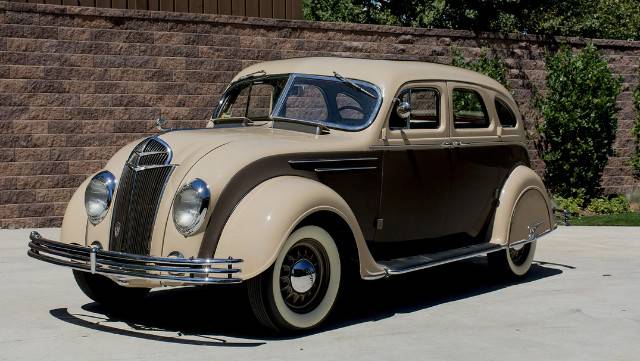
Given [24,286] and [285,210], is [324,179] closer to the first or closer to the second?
[285,210]

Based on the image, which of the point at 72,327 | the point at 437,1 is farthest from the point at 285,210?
the point at 437,1

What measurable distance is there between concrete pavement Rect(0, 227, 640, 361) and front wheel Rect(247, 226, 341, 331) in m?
0.12

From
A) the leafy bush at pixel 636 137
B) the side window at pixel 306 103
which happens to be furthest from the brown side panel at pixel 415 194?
the leafy bush at pixel 636 137

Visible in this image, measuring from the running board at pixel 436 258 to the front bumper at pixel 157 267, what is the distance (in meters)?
1.50

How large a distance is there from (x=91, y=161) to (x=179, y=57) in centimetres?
177

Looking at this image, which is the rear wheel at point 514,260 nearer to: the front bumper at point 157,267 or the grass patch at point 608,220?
the front bumper at point 157,267

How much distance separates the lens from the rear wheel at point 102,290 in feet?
24.1

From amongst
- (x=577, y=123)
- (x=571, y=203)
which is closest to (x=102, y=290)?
(x=571, y=203)

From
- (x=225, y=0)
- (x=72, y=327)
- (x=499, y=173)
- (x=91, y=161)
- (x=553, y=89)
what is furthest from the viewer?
(x=553, y=89)

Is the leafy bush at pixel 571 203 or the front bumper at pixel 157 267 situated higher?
the front bumper at pixel 157 267

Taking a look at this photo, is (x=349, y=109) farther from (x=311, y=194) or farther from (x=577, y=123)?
(x=577, y=123)

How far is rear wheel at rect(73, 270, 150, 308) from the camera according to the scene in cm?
734

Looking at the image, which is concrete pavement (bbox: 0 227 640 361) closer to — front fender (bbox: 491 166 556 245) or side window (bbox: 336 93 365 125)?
front fender (bbox: 491 166 556 245)

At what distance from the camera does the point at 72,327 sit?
677 cm
